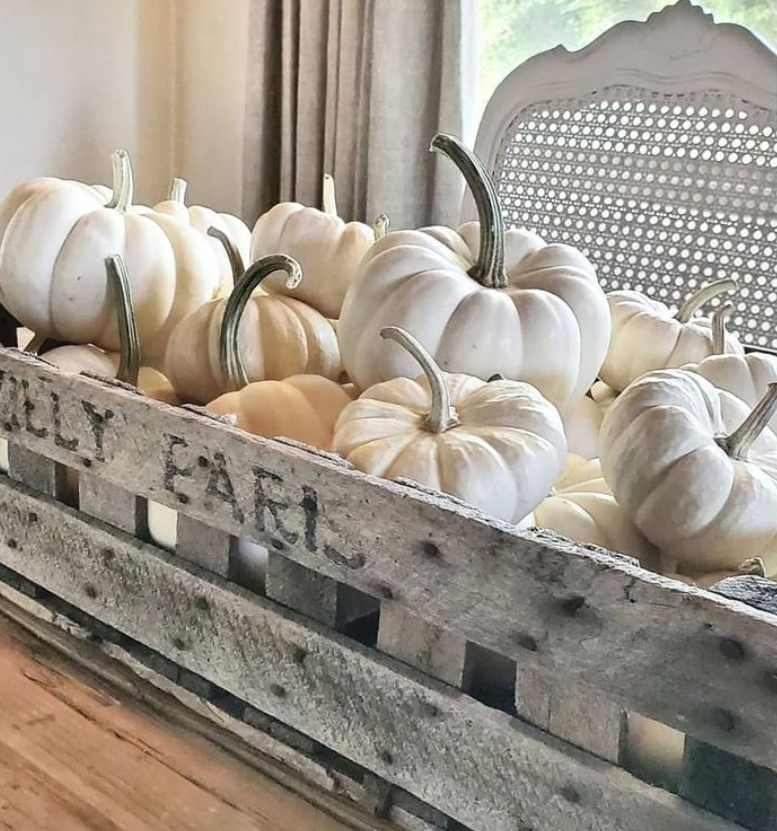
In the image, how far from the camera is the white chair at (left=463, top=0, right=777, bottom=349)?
48.4 inches

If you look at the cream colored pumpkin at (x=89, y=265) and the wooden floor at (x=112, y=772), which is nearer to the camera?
the wooden floor at (x=112, y=772)

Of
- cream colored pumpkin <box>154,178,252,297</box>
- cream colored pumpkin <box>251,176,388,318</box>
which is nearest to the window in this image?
cream colored pumpkin <box>154,178,252,297</box>

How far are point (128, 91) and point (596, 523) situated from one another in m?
1.82

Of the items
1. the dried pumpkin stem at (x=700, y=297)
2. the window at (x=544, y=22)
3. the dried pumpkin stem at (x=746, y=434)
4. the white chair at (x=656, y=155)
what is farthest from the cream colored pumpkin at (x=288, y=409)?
the window at (x=544, y=22)

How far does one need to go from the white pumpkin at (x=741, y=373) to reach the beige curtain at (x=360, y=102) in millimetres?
1065

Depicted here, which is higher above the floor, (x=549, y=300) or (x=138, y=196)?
(x=549, y=300)

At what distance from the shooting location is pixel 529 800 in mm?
502

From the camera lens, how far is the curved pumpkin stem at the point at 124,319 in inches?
32.8

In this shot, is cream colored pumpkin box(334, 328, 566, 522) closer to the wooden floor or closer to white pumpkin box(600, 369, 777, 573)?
white pumpkin box(600, 369, 777, 573)

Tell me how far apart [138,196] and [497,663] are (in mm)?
1892

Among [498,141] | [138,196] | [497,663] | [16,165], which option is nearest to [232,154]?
[138,196]

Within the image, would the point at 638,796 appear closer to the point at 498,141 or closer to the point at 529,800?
the point at 529,800

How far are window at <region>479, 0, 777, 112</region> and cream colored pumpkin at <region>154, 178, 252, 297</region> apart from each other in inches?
31.5

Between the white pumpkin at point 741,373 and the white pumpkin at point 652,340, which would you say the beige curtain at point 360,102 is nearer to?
the white pumpkin at point 652,340
